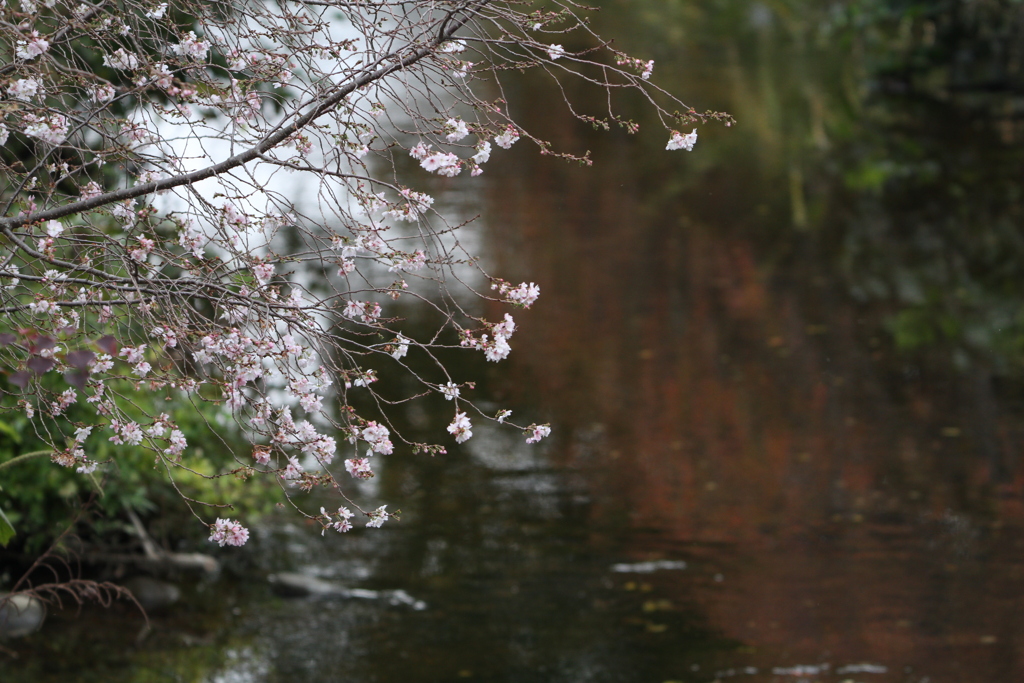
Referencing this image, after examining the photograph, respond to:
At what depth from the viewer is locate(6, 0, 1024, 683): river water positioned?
5.03 metres

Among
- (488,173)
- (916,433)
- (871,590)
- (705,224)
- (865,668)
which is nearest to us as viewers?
(865,668)

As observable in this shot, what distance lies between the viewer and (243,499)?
5.66 m

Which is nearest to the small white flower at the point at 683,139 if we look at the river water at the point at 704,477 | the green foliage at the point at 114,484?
the green foliage at the point at 114,484

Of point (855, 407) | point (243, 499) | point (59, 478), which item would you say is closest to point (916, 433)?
point (855, 407)

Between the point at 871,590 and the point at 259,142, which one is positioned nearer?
the point at 259,142

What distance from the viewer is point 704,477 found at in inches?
262

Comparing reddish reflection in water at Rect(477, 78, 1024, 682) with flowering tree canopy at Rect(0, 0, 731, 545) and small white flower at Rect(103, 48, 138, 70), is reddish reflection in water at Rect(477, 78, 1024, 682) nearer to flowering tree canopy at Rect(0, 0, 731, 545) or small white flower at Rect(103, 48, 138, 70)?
flowering tree canopy at Rect(0, 0, 731, 545)

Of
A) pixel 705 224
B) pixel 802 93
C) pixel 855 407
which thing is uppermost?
pixel 802 93

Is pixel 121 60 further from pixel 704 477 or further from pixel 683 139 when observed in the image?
pixel 704 477

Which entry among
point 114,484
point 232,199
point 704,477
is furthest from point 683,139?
point 704,477

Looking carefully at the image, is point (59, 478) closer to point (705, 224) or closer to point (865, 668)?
point (865, 668)

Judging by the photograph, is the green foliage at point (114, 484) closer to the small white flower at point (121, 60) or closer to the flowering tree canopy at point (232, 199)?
the flowering tree canopy at point (232, 199)

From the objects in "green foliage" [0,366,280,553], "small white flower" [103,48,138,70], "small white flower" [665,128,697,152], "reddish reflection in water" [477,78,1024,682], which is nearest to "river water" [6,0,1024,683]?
"reddish reflection in water" [477,78,1024,682]

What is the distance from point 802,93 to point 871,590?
43.9 feet
